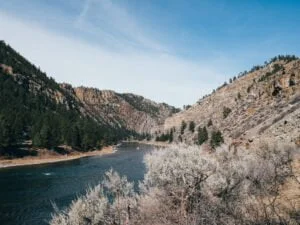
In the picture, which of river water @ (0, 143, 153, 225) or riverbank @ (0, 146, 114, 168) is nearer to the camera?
river water @ (0, 143, 153, 225)

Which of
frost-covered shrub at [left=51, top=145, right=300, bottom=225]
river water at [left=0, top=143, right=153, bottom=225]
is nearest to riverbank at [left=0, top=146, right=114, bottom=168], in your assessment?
river water at [left=0, top=143, right=153, bottom=225]

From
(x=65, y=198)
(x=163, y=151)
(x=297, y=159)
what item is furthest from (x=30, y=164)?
(x=297, y=159)

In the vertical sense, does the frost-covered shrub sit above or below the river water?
above

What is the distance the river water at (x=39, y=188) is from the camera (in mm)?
48250

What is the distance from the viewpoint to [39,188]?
6556 centimetres

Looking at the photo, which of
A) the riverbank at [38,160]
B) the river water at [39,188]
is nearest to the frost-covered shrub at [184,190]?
the river water at [39,188]

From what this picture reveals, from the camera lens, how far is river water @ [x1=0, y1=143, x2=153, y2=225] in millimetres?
48250

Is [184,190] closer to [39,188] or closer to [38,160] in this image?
[39,188]

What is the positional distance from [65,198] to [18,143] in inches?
2735

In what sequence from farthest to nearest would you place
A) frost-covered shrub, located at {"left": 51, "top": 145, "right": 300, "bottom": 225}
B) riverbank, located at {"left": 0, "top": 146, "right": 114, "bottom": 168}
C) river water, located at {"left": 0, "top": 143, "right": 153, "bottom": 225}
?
1. riverbank, located at {"left": 0, "top": 146, "right": 114, "bottom": 168}
2. river water, located at {"left": 0, "top": 143, "right": 153, "bottom": 225}
3. frost-covered shrub, located at {"left": 51, "top": 145, "right": 300, "bottom": 225}

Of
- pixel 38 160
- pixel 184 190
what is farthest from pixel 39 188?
pixel 38 160

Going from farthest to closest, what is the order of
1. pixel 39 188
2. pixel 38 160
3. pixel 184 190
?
pixel 38 160
pixel 39 188
pixel 184 190

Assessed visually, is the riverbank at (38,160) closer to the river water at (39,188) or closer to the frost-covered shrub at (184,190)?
the river water at (39,188)

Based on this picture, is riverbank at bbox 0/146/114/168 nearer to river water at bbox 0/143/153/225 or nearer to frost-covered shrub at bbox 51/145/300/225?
river water at bbox 0/143/153/225
